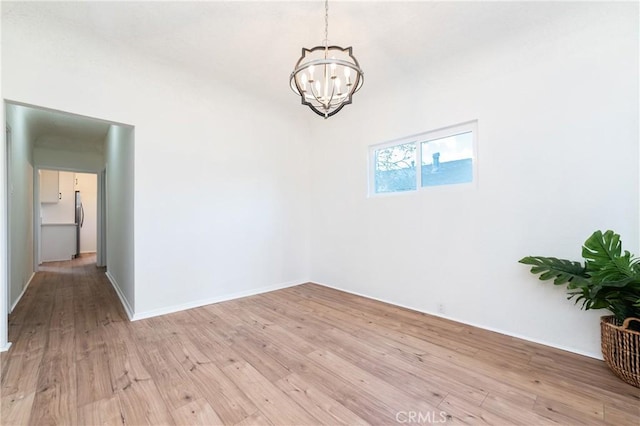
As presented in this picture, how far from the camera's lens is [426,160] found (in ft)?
10.4

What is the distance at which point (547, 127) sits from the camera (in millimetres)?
2318

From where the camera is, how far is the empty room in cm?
171

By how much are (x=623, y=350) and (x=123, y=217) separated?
507 cm

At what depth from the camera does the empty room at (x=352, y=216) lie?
1715 millimetres

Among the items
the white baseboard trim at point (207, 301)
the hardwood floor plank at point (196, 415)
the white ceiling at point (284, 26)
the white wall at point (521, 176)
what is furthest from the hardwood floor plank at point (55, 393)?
the white wall at point (521, 176)

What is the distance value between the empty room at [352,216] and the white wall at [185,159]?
0.02 metres

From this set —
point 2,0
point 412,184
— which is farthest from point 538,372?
point 2,0

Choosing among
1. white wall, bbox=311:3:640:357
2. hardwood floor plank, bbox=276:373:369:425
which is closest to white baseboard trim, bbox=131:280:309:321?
white wall, bbox=311:3:640:357

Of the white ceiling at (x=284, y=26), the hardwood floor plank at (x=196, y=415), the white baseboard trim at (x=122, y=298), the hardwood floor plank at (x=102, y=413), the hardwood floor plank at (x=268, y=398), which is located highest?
the white ceiling at (x=284, y=26)

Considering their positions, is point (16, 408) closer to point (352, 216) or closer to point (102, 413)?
point (102, 413)

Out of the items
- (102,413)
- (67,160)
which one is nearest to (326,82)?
(102,413)

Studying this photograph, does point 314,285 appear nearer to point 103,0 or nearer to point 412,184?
point 412,184

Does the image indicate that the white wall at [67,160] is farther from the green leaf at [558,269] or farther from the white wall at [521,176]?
the green leaf at [558,269]

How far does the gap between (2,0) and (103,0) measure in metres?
0.76
